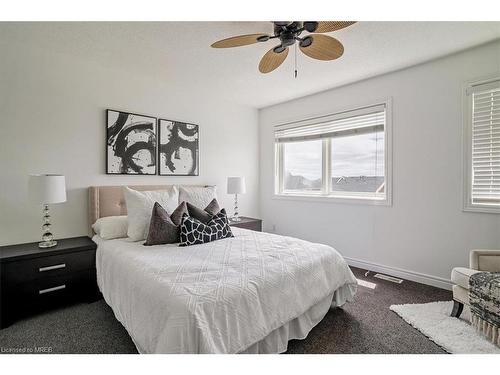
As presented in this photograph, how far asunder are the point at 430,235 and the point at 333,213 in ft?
3.79

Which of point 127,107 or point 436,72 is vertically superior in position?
point 436,72

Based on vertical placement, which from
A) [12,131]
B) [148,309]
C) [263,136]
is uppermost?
[263,136]

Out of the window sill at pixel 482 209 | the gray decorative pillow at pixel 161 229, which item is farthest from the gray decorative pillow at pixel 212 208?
the window sill at pixel 482 209

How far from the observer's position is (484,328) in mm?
1751

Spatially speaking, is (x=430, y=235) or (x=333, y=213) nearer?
(x=430, y=235)

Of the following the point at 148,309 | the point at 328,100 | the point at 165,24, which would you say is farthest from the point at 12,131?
the point at 328,100

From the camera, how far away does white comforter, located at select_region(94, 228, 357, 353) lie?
47.3 inches

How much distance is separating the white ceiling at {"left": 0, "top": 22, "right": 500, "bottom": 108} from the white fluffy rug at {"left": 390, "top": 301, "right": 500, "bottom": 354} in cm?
240

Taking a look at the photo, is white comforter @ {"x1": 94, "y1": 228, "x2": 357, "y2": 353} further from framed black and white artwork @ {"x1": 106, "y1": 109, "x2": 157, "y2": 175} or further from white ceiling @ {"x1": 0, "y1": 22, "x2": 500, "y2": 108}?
white ceiling @ {"x1": 0, "y1": 22, "x2": 500, "y2": 108}

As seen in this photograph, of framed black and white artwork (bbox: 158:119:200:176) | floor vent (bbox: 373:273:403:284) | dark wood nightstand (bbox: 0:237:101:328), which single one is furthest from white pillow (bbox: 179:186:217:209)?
floor vent (bbox: 373:273:403:284)

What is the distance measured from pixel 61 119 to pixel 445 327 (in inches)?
154

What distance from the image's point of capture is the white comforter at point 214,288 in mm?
1200
